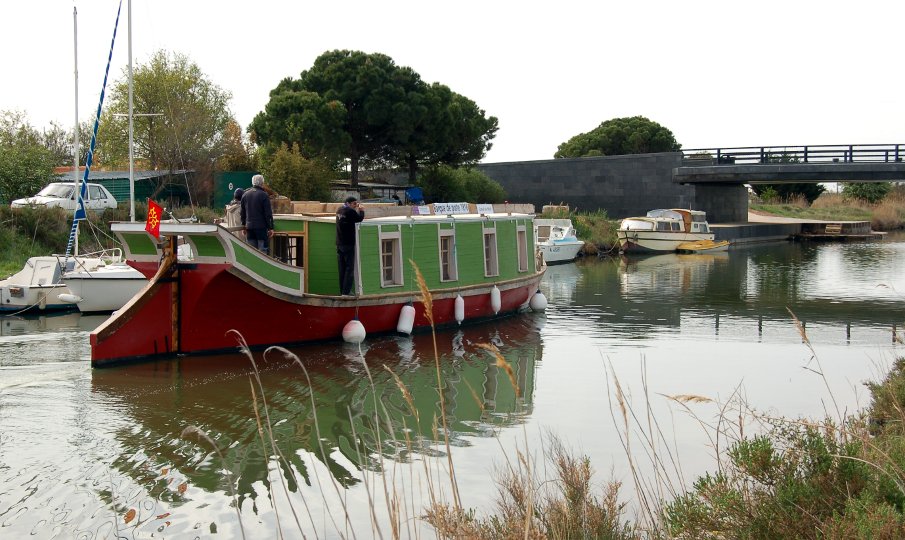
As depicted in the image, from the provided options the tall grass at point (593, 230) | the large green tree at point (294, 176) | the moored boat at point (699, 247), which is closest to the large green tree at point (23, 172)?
the large green tree at point (294, 176)

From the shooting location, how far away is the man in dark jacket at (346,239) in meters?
15.4

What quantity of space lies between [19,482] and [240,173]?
2856cm

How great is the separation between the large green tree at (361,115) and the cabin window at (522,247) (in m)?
16.4

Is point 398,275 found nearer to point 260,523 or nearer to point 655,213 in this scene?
point 260,523

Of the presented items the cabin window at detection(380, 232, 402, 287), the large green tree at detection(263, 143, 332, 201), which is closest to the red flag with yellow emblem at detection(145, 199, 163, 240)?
the cabin window at detection(380, 232, 402, 287)

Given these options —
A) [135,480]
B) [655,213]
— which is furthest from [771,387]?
[655,213]

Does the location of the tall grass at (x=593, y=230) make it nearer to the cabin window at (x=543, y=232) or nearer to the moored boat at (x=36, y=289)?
the cabin window at (x=543, y=232)

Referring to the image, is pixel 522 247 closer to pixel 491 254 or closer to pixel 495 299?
pixel 491 254

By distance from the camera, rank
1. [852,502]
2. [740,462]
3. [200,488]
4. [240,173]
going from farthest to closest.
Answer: [240,173] < [200,488] < [740,462] < [852,502]

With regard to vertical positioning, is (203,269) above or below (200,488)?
above

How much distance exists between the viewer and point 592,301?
933 inches

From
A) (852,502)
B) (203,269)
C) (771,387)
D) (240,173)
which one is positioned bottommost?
(771,387)

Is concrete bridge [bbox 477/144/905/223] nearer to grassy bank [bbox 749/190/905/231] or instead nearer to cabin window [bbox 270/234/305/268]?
grassy bank [bbox 749/190/905/231]

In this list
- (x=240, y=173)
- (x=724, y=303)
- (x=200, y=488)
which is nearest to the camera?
(x=200, y=488)
